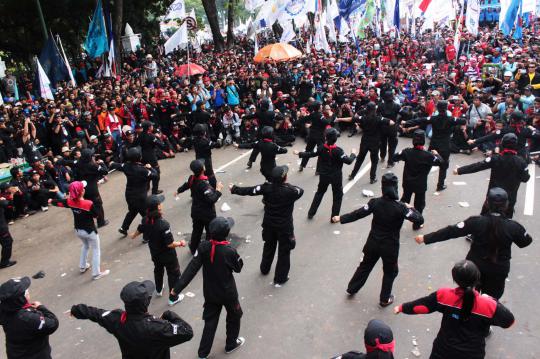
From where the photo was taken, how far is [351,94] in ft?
47.5

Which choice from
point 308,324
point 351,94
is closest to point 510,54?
point 351,94

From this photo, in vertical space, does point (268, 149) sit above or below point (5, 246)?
above

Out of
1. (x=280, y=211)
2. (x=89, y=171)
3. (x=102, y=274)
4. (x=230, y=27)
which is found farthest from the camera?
(x=230, y=27)

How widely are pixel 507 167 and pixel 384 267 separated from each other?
2600 millimetres

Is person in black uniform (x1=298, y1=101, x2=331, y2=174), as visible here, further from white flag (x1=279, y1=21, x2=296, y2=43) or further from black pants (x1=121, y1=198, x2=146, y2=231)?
white flag (x1=279, y1=21, x2=296, y2=43)

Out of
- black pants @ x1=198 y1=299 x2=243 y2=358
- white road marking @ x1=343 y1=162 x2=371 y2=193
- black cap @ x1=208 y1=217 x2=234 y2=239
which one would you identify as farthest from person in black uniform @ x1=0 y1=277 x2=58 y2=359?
white road marking @ x1=343 y1=162 x2=371 y2=193

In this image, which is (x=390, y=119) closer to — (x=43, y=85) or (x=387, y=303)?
(x=387, y=303)

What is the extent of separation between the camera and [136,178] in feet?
26.7

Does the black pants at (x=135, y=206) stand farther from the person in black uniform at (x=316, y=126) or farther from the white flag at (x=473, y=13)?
the white flag at (x=473, y=13)

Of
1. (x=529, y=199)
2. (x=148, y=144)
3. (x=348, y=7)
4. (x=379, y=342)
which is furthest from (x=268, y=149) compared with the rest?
(x=348, y=7)

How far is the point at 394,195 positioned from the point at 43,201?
8.22 m

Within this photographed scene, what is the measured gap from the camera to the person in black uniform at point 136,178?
8.07m

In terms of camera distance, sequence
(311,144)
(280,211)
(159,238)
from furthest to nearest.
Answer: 1. (311,144)
2. (280,211)
3. (159,238)

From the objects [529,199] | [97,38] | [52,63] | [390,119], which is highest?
[97,38]
